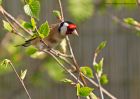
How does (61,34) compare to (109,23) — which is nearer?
(61,34)

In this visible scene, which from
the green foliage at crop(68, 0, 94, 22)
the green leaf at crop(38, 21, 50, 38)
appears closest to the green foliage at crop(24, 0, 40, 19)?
the green leaf at crop(38, 21, 50, 38)

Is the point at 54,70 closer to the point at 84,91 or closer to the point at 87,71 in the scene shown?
the point at 87,71

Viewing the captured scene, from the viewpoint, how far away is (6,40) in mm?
4203

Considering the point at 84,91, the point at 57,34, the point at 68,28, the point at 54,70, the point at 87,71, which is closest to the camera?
the point at 84,91

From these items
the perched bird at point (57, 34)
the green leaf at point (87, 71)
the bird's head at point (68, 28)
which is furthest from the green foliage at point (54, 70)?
the green leaf at point (87, 71)

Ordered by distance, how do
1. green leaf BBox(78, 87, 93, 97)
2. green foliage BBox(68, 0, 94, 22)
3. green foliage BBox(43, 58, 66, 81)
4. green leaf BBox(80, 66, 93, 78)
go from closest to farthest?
1. green leaf BBox(78, 87, 93, 97)
2. green leaf BBox(80, 66, 93, 78)
3. green foliage BBox(68, 0, 94, 22)
4. green foliage BBox(43, 58, 66, 81)

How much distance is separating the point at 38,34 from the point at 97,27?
5060mm

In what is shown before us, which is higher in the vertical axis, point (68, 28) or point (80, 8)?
point (68, 28)

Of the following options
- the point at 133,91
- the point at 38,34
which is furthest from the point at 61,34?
the point at 133,91

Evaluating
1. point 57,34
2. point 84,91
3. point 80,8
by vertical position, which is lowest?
point 80,8

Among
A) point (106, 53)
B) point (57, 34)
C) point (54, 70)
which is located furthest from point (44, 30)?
point (106, 53)

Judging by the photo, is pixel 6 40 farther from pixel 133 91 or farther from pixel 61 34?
pixel 133 91

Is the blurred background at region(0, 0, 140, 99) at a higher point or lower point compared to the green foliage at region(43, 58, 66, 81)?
lower

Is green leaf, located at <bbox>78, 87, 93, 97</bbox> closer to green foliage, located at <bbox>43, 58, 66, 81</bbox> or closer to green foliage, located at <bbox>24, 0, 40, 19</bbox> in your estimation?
green foliage, located at <bbox>24, 0, 40, 19</bbox>
